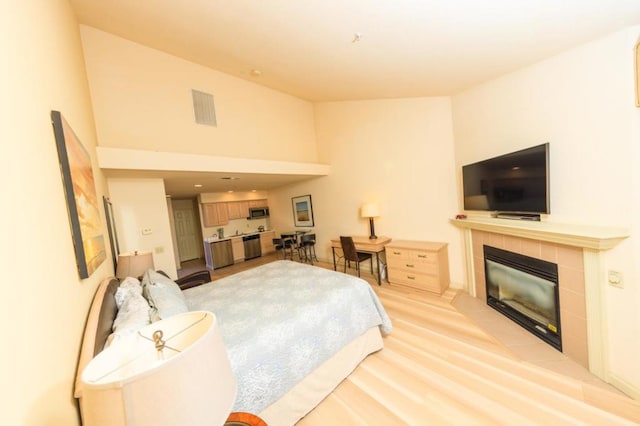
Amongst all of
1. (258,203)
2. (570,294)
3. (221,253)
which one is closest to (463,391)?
(570,294)

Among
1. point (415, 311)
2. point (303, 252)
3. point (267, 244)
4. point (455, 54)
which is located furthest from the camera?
point (267, 244)

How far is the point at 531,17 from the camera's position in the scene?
1.71 m

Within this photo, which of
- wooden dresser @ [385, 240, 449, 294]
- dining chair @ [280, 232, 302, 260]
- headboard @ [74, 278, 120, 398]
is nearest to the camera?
headboard @ [74, 278, 120, 398]

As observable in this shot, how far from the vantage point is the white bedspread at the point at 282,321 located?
1.42 meters

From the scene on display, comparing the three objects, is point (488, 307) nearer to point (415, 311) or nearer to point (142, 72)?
point (415, 311)

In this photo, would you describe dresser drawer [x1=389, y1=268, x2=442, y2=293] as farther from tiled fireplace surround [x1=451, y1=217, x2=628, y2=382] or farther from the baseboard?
the baseboard

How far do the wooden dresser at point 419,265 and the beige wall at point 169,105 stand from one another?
285 centimetres

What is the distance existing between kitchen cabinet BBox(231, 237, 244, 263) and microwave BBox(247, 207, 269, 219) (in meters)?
0.92

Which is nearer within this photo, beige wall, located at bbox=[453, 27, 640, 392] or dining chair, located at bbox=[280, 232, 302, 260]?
beige wall, located at bbox=[453, 27, 640, 392]

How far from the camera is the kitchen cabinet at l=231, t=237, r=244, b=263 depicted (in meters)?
6.51

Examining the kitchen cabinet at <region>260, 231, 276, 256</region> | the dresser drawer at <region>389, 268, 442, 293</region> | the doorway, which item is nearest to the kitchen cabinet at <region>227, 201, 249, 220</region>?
the kitchen cabinet at <region>260, 231, 276, 256</region>

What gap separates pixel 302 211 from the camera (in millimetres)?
5938

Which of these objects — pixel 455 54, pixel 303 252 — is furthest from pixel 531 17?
pixel 303 252

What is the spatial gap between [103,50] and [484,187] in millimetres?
4979
